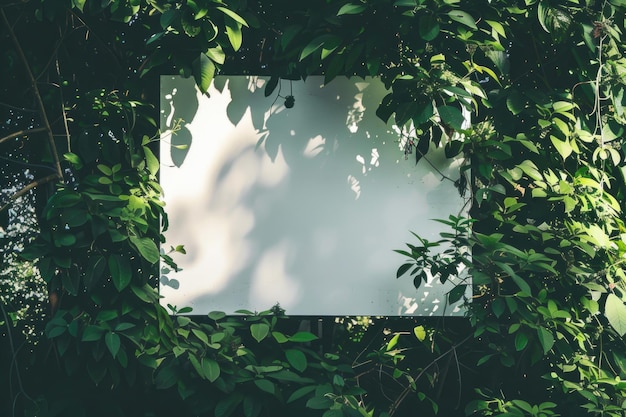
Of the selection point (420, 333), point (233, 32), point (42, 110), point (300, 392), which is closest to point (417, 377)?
point (420, 333)

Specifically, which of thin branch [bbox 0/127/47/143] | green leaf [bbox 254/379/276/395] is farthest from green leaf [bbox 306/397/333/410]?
thin branch [bbox 0/127/47/143]

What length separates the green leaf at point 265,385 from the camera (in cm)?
267

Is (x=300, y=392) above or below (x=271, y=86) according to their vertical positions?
below

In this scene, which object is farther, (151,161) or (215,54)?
(151,161)

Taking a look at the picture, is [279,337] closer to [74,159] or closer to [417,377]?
[417,377]

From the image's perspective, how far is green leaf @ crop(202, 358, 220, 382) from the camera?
2618 millimetres

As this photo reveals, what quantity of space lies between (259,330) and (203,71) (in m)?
0.98

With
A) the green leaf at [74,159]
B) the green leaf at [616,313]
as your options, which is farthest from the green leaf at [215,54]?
the green leaf at [616,313]

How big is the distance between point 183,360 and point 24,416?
2.17 ft

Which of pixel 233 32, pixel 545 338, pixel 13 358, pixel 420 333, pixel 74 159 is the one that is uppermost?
pixel 233 32

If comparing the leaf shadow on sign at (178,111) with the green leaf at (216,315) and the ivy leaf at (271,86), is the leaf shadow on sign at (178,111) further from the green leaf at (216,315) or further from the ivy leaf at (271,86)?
the green leaf at (216,315)

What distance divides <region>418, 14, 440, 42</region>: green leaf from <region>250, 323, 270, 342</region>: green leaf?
3.97 feet

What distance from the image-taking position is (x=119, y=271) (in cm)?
262

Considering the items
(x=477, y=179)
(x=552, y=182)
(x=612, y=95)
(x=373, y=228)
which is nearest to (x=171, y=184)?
(x=373, y=228)
